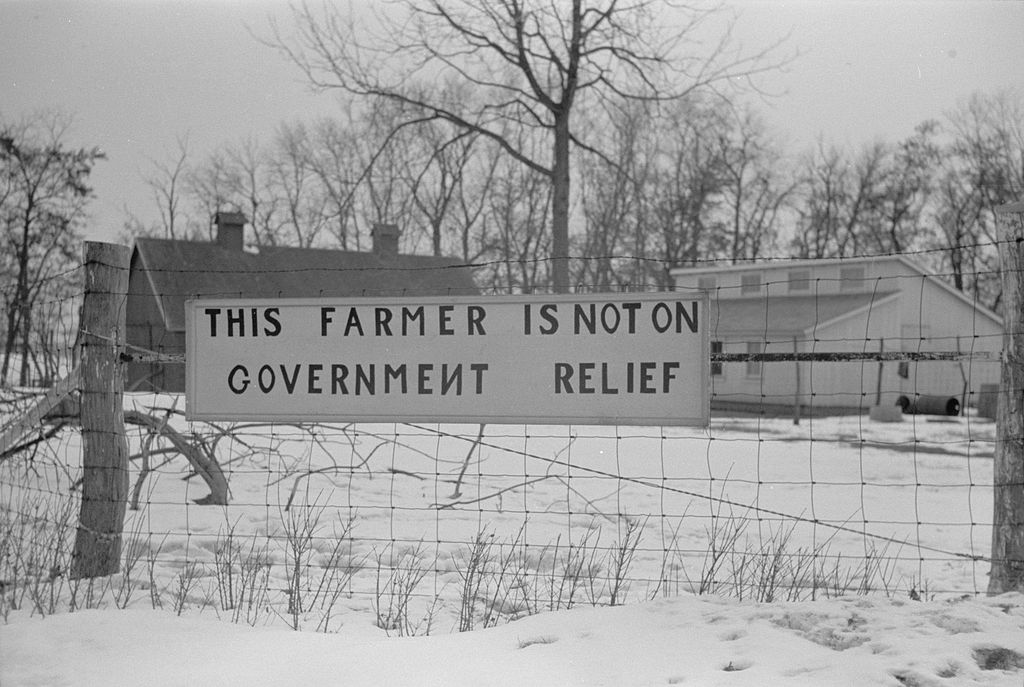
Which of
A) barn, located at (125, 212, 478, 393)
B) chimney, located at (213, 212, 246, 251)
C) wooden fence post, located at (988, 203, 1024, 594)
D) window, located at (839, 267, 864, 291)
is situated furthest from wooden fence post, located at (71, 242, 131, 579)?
window, located at (839, 267, 864, 291)

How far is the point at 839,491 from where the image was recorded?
1229 cm

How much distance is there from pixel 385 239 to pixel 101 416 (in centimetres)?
2776

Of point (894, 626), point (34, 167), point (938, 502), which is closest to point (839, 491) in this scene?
point (938, 502)

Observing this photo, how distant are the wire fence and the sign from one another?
0.26m

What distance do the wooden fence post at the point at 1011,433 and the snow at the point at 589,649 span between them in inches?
10.8

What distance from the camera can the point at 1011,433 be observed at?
15.6 feet

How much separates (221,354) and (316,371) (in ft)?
1.89

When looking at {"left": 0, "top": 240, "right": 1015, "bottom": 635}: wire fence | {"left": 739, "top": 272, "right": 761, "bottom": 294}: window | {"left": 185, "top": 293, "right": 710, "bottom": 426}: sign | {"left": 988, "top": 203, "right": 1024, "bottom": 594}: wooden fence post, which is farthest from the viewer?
{"left": 739, "top": 272, "right": 761, "bottom": 294}: window

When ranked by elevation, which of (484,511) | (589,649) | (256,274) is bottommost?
(589,649)

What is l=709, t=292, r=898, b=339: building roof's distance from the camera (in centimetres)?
2723

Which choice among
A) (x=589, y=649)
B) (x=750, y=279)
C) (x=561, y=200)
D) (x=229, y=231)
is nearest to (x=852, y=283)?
(x=750, y=279)

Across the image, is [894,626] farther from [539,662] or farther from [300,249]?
[300,249]

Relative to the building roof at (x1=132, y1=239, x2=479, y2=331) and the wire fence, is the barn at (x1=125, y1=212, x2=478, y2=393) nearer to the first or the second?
the building roof at (x1=132, y1=239, x2=479, y2=331)

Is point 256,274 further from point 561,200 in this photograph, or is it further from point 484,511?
point 484,511
